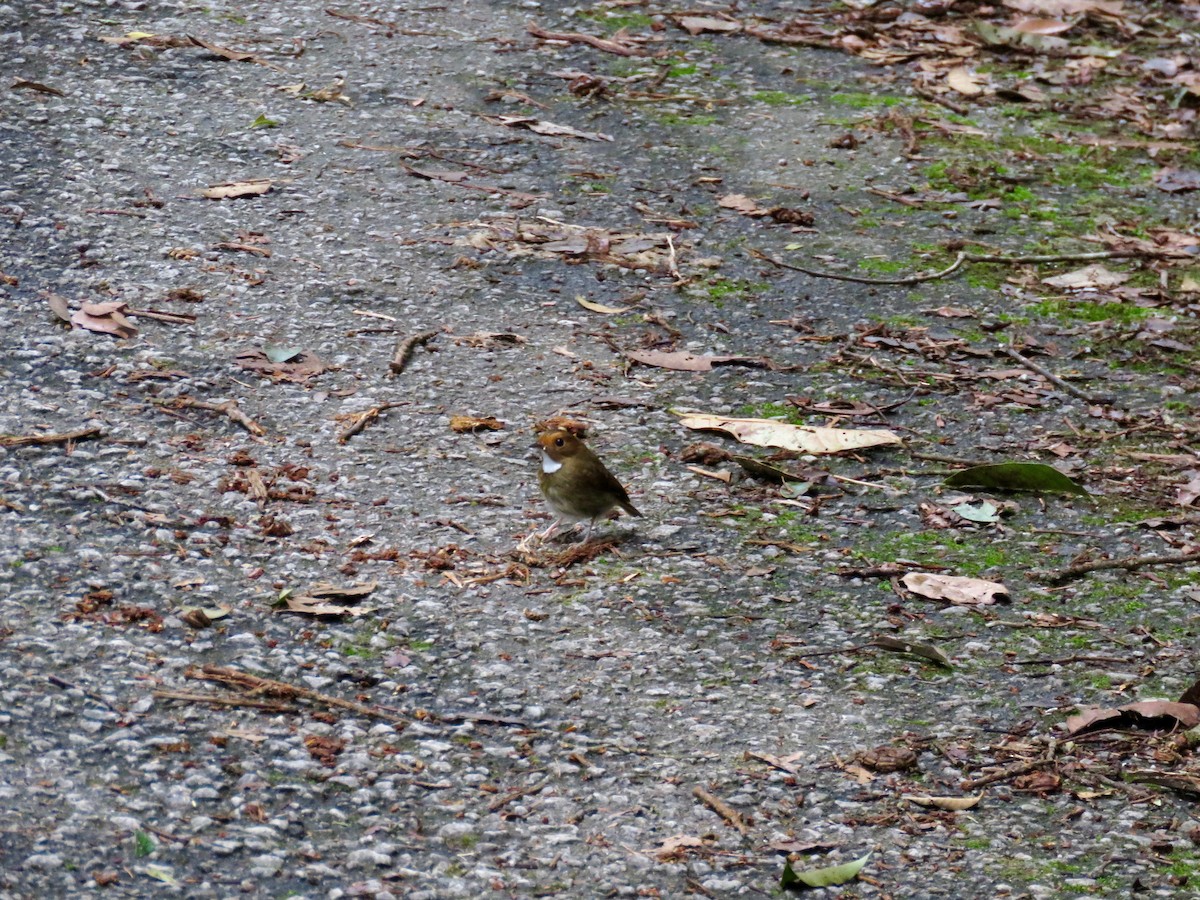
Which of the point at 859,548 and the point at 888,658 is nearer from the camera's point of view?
the point at 888,658

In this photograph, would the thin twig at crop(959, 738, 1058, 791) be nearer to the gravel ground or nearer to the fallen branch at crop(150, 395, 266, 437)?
the gravel ground

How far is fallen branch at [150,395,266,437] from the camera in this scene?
4.91 meters

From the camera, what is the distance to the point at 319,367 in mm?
5367

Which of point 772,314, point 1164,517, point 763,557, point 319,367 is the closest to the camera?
point 763,557

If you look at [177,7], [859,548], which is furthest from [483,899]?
[177,7]

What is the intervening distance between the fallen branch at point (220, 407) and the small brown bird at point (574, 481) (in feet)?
3.62

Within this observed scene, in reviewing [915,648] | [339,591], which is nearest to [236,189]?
[339,591]

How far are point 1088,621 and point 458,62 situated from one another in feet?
18.0

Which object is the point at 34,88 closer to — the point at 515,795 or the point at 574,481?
the point at 574,481

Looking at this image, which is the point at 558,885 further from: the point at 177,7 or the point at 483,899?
the point at 177,7

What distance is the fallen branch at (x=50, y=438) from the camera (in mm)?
4488

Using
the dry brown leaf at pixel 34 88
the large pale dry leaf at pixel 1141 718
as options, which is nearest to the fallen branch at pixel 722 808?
the large pale dry leaf at pixel 1141 718

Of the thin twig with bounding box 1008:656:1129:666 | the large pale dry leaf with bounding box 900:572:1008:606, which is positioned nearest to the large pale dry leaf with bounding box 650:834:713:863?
the thin twig with bounding box 1008:656:1129:666

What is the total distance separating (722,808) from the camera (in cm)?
348
